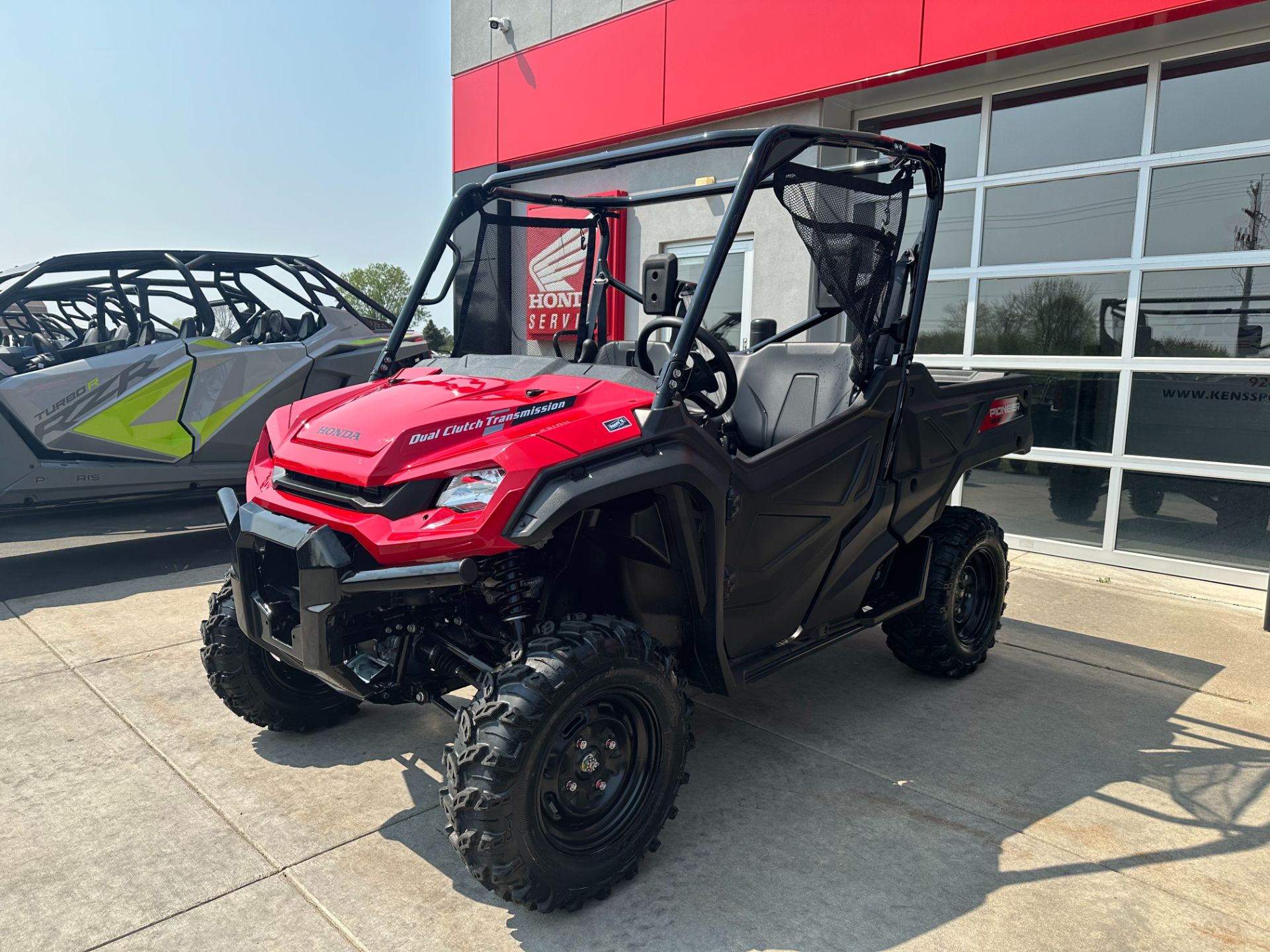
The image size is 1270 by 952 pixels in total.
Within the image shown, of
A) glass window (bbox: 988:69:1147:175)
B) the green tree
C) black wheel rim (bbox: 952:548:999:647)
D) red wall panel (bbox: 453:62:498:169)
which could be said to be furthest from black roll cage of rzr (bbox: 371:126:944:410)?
the green tree

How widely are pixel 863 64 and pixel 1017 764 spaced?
535 cm

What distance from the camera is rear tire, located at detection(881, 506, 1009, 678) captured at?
4023 mm

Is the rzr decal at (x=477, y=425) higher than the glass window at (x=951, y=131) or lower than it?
lower

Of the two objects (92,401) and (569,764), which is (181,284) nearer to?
(92,401)

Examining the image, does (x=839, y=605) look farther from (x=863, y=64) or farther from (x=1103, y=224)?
(x=863, y=64)

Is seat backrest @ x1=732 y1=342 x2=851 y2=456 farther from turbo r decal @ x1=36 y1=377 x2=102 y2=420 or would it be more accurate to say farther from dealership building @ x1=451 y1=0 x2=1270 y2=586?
turbo r decal @ x1=36 y1=377 x2=102 y2=420

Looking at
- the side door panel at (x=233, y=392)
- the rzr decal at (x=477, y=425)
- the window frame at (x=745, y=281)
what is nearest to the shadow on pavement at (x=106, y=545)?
the side door panel at (x=233, y=392)

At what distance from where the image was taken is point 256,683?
10.7ft

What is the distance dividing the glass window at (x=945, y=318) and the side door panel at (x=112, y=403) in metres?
5.48

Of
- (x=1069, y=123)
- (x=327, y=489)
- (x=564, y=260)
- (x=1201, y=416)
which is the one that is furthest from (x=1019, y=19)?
(x=327, y=489)

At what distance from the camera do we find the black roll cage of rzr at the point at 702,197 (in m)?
2.77

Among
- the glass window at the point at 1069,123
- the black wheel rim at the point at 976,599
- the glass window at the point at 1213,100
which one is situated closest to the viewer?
the black wheel rim at the point at 976,599

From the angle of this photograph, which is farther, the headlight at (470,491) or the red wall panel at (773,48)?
the red wall panel at (773,48)

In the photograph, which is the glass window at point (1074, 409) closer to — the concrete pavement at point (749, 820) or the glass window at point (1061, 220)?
the glass window at point (1061, 220)
